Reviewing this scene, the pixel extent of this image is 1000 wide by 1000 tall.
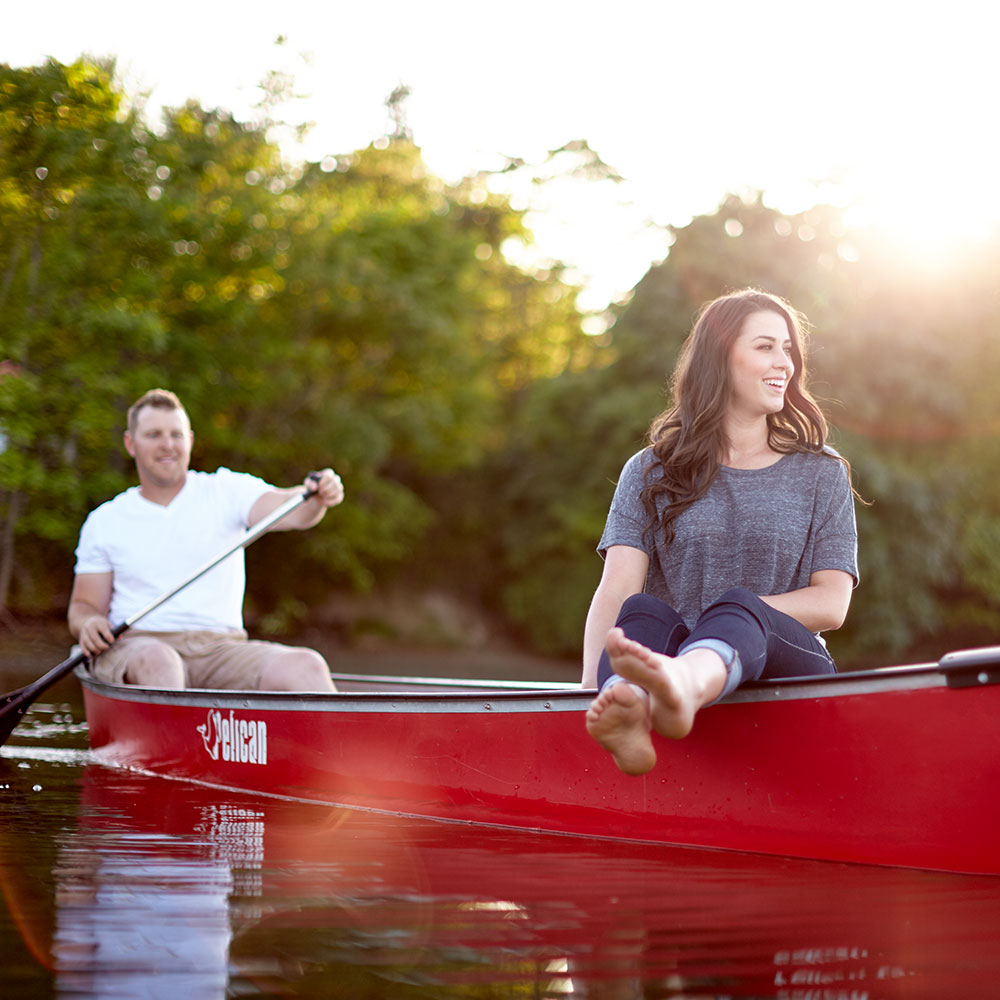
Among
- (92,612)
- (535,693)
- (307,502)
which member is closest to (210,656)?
(92,612)

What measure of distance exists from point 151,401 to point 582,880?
2592 mm

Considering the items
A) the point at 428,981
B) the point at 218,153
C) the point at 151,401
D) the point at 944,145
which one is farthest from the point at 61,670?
the point at 944,145

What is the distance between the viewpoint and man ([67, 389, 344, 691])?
4.75m

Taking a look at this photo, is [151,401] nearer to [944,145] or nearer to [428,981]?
[428,981]

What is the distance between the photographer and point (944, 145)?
16.5 meters

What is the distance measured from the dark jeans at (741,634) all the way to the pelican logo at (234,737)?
1.68m

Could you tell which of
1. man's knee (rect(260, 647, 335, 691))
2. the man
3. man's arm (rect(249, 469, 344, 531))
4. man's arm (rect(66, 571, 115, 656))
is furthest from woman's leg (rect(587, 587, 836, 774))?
man's arm (rect(66, 571, 115, 656))

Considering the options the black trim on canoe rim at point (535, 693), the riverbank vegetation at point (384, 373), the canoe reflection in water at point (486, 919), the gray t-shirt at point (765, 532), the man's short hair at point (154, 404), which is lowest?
the canoe reflection in water at point (486, 919)

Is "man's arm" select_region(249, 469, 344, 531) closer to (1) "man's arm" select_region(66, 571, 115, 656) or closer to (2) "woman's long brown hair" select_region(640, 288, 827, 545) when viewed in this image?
(1) "man's arm" select_region(66, 571, 115, 656)

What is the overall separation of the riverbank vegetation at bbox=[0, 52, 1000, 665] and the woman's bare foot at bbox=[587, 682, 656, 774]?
12.0 m

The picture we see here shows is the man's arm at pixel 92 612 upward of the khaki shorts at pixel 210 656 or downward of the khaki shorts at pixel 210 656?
upward

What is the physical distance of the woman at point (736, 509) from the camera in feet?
10.2

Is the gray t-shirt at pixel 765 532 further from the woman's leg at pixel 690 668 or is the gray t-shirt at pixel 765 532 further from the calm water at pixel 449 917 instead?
the calm water at pixel 449 917

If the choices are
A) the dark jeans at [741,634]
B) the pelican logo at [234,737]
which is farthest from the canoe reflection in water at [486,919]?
the pelican logo at [234,737]
